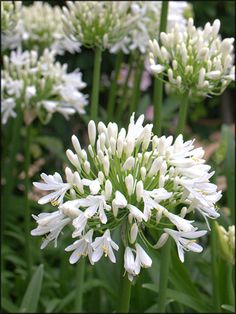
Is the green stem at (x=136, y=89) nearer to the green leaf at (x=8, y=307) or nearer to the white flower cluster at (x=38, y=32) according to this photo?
the white flower cluster at (x=38, y=32)

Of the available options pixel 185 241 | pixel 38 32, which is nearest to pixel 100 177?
pixel 185 241

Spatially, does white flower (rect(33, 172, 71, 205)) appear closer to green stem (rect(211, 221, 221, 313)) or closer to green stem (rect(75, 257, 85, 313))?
green stem (rect(75, 257, 85, 313))

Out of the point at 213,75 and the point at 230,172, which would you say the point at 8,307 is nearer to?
the point at 230,172

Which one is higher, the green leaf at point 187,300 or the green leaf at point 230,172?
the green leaf at point 230,172

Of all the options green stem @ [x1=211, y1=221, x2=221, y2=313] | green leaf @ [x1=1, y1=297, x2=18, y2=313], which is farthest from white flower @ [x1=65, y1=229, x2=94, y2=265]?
green leaf @ [x1=1, y1=297, x2=18, y2=313]

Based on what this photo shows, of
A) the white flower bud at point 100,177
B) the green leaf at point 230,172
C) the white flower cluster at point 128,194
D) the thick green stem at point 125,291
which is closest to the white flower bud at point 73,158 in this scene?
the white flower cluster at point 128,194
